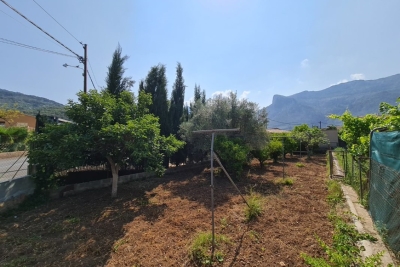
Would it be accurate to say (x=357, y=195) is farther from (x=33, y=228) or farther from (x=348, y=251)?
(x=33, y=228)

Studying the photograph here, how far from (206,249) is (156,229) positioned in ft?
3.97

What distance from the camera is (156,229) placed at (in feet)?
12.1

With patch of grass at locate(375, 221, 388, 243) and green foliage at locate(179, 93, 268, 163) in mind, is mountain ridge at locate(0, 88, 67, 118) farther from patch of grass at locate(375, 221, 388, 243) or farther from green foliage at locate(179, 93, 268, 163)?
patch of grass at locate(375, 221, 388, 243)

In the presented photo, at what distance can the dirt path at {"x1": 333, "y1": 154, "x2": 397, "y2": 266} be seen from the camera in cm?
256

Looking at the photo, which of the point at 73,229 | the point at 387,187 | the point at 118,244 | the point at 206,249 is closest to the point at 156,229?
the point at 118,244

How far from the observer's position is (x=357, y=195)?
492cm

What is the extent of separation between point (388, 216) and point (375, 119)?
3.23 meters

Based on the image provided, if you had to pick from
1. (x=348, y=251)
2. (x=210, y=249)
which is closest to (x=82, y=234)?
(x=210, y=249)

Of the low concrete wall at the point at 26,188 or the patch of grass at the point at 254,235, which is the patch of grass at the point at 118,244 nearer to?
the patch of grass at the point at 254,235

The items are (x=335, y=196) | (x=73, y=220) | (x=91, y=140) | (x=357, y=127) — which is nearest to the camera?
(x=73, y=220)

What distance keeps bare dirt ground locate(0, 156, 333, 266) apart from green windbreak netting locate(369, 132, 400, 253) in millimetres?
774

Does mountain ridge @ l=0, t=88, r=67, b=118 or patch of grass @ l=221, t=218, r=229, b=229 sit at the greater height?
mountain ridge @ l=0, t=88, r=67, b=118

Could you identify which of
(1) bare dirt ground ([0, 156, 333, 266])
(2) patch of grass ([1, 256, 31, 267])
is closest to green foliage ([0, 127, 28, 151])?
(1) bare dirt ground ([0, 156, 333, 266])

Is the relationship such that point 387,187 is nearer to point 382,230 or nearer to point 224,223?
point 382,230
